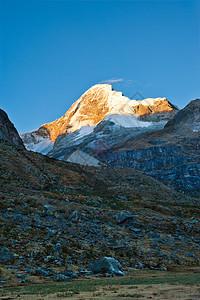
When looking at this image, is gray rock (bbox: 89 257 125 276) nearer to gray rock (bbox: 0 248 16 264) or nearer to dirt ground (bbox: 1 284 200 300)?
gray rock (bbox: 0 248 16 264)

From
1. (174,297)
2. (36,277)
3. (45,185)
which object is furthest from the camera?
(45,185)

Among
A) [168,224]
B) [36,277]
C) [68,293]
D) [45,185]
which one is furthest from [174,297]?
[45,185]

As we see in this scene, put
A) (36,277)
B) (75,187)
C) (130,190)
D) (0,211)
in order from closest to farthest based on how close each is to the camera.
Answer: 1. (36,277)
2. (0,211)
3. (75,187)
4. (130,190)

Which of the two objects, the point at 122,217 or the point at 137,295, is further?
the point at 122,217

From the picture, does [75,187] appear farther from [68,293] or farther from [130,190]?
[68,293]

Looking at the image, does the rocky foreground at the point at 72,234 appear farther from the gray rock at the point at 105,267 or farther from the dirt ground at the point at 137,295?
the dirt ground at the point at 137,295

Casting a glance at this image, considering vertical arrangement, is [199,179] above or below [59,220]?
above

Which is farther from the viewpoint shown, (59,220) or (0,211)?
(59,220)

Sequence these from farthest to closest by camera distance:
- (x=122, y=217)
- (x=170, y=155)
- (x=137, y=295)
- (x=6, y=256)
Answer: (x=170, y=155) < (x=122, y=217) < (x=6, y=256) < (x=137, y=295)

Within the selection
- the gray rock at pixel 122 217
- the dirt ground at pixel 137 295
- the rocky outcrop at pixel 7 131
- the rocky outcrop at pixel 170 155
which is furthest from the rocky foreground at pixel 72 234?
the rocky outcrop at pixel 170 155

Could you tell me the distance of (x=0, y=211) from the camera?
29141mm

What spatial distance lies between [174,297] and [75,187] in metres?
43.0

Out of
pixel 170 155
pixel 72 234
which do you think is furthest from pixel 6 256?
pixel 170 155

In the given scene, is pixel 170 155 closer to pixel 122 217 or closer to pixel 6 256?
pixel 122 217
